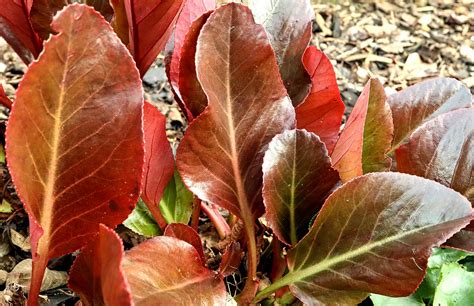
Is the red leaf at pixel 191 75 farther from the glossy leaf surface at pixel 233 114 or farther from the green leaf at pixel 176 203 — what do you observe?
the green leaf at pixel 176 203

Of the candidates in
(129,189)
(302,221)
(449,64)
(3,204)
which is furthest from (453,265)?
(449,64)

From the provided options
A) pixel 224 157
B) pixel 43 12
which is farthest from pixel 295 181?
pixel 43 12

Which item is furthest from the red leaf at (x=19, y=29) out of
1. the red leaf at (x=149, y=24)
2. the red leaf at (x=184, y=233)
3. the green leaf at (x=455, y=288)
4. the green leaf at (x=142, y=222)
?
the green leaf at (x=455, y=288)

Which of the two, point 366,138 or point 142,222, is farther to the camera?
point 142,222

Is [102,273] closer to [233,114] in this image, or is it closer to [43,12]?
[233,114]

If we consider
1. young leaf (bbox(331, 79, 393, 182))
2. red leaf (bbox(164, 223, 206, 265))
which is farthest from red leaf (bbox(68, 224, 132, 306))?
young leaf (bbox(331, 79, 393, 182))

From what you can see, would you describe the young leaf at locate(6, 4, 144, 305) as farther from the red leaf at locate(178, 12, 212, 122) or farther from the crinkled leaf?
the crinkled leaf

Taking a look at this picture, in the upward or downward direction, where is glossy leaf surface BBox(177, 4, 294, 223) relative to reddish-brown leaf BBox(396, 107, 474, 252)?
upward
